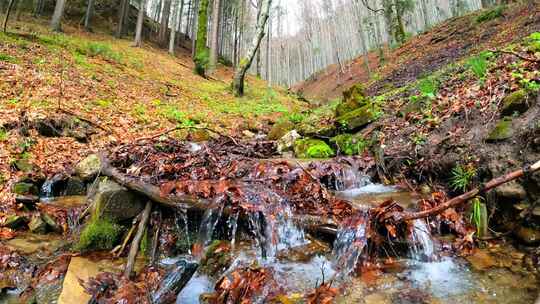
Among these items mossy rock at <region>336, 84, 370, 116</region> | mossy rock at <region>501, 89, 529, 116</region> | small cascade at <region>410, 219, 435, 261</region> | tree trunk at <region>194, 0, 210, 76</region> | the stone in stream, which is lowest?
the stone in stream

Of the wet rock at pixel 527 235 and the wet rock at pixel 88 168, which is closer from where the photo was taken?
the wet rock at pixel 527 235

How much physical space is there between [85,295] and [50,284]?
54 cm

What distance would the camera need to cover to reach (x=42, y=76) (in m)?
8.50

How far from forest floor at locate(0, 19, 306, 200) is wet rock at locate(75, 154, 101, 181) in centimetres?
38

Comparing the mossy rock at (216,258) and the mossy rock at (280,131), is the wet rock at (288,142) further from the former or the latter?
the mossy rock at (216,258)

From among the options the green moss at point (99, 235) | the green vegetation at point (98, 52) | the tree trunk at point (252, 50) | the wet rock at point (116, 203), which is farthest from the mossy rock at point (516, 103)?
the green vegetation at point (98, 52)

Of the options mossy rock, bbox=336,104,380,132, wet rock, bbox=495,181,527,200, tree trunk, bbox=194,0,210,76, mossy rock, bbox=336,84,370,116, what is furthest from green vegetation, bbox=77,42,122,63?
wet rock, bbox=495,181,527,200

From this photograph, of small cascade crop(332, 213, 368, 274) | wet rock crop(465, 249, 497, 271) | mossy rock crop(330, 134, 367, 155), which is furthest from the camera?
mossy rock crop(330, 134, 367, 155)

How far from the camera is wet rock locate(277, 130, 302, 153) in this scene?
7742 mm

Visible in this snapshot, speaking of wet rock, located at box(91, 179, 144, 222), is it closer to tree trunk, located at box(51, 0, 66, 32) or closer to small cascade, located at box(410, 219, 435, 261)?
small cascade, located at box(410, 219, 435, 261)

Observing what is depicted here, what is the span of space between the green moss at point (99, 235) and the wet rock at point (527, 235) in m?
4.10

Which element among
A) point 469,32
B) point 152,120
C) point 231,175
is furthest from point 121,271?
point 469,32

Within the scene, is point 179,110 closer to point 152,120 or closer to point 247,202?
point 152,120

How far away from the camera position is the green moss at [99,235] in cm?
342
